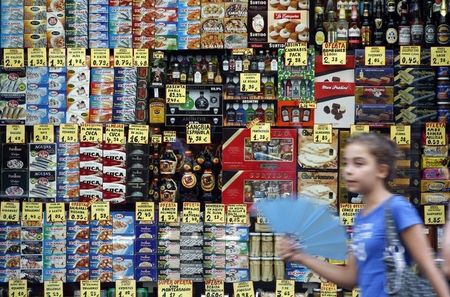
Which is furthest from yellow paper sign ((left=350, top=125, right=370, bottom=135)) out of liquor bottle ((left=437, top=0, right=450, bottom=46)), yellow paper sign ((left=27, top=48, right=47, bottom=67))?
yellow paper sign ((left=27, top=48, right=47, bottom=67))

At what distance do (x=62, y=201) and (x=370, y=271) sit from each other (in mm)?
3457

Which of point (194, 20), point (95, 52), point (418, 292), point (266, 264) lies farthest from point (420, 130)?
point (418, 292)

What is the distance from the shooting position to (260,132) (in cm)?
620

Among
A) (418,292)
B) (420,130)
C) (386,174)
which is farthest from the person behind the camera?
(420,130)

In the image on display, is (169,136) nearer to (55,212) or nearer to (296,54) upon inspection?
(55,212)

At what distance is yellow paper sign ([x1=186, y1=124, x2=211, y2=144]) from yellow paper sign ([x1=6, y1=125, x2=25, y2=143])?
1.32 meters

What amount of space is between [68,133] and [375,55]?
2496mm

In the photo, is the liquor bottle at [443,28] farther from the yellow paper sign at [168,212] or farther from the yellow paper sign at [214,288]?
the yellow paper sign at [214,288]

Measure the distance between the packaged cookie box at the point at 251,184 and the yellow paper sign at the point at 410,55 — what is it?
4.05 feet

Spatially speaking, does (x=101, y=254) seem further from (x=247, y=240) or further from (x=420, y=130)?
(x=420, y=130)

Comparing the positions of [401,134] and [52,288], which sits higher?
[401,134]

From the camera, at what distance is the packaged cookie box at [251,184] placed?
243 inches

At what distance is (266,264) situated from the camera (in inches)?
244

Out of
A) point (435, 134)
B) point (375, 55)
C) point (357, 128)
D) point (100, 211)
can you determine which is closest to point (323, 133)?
point (357, 128)
